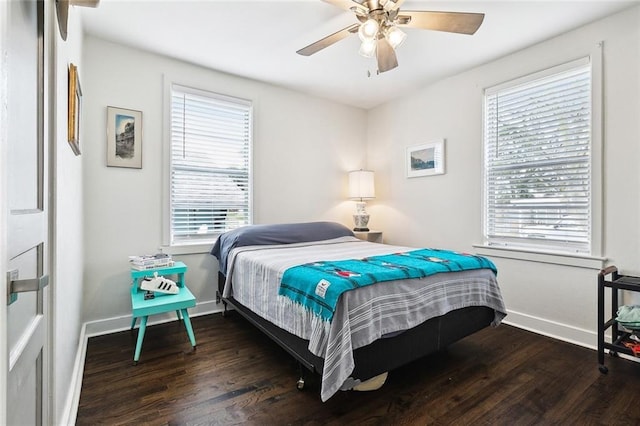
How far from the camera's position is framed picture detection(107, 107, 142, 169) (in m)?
2.82

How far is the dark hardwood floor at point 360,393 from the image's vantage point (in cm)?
168

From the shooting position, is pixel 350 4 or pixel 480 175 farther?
pixel 480 175

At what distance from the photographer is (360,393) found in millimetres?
1874

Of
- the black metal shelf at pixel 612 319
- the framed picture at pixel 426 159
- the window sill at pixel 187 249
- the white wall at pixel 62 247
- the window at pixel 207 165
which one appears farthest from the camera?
the framed picture at pixel 426 159

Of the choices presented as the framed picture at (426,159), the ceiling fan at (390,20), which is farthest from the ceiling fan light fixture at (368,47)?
the framed picture at (426,159)

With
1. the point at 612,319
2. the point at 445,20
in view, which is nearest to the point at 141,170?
the point at 445,20

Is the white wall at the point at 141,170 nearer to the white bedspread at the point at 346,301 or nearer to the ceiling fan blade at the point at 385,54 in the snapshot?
the white bedspread at the point at 346,301

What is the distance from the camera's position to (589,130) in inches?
100

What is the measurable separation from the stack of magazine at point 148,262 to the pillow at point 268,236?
477mm

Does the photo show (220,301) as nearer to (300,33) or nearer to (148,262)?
(148,262)

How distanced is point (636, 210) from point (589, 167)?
17.5 inches

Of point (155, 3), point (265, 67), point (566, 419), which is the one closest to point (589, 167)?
point (566, 419)

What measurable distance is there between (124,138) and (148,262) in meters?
1.16

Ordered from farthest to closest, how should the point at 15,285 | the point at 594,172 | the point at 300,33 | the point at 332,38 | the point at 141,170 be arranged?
the point at 141,170 → the point at 300,33 → the point at 594,172 → the point at 332,38 → the point at 15,285
